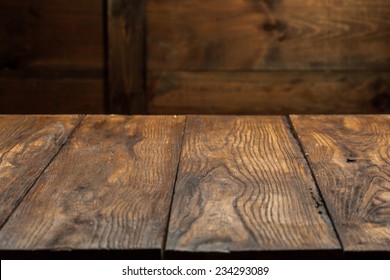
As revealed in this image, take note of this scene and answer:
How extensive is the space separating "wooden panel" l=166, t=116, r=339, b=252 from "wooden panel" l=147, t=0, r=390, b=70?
173 cm

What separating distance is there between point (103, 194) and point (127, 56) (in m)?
2.25

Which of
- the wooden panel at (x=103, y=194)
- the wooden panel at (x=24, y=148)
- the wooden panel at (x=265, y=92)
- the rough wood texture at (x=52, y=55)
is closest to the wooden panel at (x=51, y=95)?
the rough wood texture at (x=52, y=55)

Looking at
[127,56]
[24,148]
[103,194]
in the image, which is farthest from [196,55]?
[103,194]

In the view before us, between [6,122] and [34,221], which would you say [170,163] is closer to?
[34,221]

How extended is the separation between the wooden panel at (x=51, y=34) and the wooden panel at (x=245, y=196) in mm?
1786

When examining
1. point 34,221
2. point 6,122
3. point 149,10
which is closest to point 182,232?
point 34,221

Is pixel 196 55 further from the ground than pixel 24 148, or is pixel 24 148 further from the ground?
pixel 24 148

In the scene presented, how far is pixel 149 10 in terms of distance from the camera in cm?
347

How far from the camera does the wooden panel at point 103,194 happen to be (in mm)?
1106

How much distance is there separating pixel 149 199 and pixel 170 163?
0.24 m

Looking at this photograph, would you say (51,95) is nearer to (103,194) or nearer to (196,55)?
(196,55)

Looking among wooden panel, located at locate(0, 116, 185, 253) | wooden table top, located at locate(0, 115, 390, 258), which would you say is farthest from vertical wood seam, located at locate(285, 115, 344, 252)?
wooden panel, located at locate(0, 116, 185, 253)

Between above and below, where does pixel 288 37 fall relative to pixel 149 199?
below

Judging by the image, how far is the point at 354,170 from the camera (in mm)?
1478
